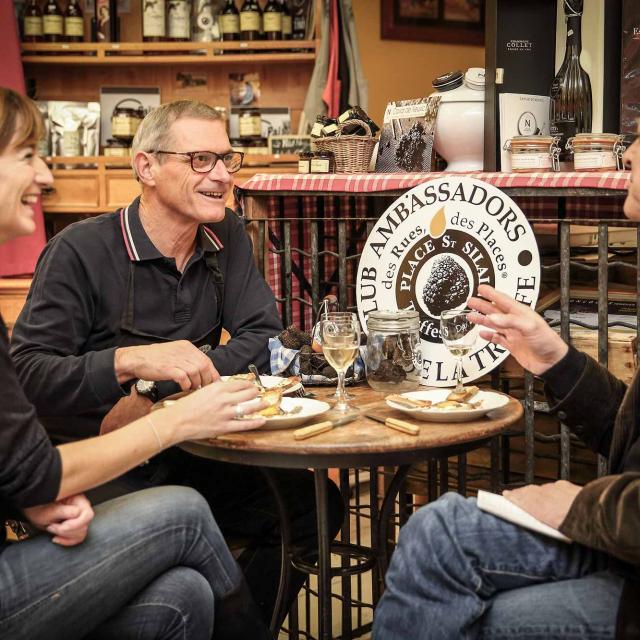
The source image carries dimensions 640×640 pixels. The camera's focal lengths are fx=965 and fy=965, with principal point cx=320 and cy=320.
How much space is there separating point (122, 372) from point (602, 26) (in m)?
1.81

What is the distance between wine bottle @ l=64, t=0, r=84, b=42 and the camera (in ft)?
16.8

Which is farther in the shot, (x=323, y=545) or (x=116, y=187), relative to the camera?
(x=116, y=187)

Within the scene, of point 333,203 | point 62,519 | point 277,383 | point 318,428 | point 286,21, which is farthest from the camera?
point 286,21

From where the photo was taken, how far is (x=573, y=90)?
8.88 ft

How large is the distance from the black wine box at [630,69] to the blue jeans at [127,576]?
68.8 inches

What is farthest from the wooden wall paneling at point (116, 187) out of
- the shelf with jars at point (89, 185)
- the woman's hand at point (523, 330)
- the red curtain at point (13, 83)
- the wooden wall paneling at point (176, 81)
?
the woman's hand at point (523, 330)

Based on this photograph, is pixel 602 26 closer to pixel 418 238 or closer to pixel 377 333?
pixel 418 238

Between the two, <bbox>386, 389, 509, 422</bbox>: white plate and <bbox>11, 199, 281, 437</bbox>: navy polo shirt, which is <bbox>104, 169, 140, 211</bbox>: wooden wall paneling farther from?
<bbox>386, 389, 509, 422</bbox>: white plate

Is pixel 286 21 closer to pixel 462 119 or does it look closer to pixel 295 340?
pixel 462 119

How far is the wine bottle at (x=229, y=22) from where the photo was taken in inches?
196

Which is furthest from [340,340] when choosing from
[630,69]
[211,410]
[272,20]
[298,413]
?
[272,20]

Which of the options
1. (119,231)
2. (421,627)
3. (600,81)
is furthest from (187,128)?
(421,627)

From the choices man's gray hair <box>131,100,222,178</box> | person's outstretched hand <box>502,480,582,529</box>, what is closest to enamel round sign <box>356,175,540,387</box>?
man's gray hair <box>131,100,222,178</box>

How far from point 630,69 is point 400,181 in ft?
2.45
